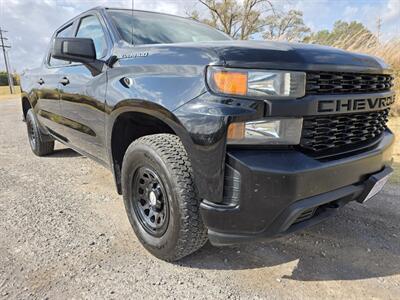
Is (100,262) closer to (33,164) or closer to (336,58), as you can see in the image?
(336,58)

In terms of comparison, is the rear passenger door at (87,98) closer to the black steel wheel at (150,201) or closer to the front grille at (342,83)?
the black steel wheel at (150,201)

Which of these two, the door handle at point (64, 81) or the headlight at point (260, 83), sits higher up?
the headlight at point (260, 83)

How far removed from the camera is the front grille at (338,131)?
1.87 m

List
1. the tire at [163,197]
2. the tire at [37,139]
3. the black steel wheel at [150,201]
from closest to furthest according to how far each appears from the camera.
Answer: the tire at [163,197], the black steel wheel at [150,201], the tire at [37,139]

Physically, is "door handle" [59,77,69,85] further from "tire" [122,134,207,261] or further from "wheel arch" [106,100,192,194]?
"tire" [122,134,207,261]

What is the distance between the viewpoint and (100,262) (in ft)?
7.82

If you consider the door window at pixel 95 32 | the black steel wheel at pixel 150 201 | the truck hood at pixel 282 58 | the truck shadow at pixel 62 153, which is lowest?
the truck shadow at pixel 62 153

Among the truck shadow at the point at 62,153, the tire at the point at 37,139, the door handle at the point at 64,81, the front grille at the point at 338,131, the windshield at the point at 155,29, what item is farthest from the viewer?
the truck shadow at the point at 62,153

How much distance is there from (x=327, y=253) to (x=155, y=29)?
7.63 feet

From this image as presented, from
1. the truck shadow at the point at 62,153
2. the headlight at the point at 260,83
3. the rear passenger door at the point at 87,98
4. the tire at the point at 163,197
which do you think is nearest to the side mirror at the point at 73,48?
the rear passenger door at the point at 87,98

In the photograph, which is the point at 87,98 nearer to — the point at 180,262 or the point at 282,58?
the point at 180,262

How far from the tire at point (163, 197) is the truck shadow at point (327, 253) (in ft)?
0.91

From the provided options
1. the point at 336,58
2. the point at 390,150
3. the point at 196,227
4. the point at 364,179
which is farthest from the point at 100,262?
the point at 390,150

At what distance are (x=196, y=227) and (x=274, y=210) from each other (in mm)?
513
